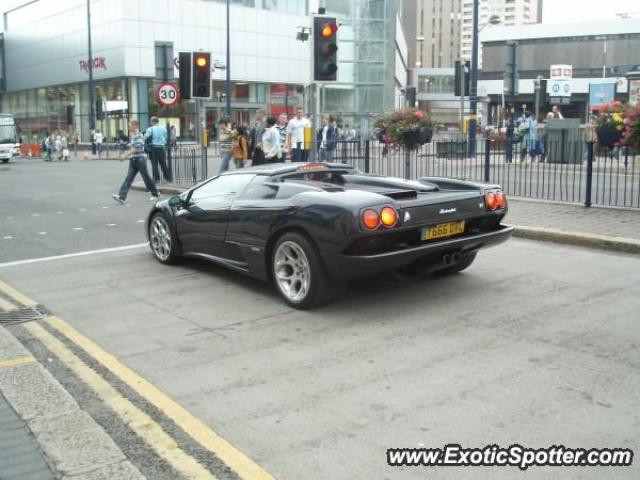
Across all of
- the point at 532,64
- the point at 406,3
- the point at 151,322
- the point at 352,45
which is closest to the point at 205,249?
the point at 151,322

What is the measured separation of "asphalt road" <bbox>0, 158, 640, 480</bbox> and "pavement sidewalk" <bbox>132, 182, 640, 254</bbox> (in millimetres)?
417

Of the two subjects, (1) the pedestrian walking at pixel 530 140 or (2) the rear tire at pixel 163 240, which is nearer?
(2) the rear tire at pixel 163 240

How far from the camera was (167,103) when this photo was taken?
776 inches

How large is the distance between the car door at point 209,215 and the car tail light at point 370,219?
1.87 metres

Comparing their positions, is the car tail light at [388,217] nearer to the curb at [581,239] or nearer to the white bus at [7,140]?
the curb at [581,239]

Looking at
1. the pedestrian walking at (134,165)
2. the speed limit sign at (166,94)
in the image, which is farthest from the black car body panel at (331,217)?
the speed limit sign at (166,94)

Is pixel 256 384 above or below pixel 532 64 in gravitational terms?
below

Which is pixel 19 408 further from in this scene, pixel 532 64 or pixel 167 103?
pixel 532 64

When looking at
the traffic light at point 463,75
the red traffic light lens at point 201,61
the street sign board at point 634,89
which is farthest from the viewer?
the traffic light at point 463,75

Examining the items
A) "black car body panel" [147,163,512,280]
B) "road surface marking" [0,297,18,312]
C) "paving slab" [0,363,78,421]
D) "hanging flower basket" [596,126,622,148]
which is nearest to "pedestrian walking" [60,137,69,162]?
"hanging flower basket" [596,126,622,148]

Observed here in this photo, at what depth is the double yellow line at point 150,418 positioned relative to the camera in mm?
3559

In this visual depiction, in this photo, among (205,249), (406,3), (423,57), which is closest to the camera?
(205,249)

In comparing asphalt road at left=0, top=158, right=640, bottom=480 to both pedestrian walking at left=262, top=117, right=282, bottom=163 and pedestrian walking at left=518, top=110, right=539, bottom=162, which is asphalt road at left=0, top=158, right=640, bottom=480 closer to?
pedestrian walking at left=262, top=117, right=282, bottom=163

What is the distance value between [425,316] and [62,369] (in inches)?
115
